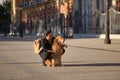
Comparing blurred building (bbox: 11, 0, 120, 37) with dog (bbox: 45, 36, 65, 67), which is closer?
dog (bbox: 45, 36, 65, 67)

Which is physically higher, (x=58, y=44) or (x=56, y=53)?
(x=58, y=44)

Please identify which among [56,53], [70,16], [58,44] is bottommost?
[70,16]

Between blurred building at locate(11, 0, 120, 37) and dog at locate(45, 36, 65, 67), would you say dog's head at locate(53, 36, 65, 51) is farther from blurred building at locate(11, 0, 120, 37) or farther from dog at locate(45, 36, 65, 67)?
blurred building at locate(11, 0, 120, 37)

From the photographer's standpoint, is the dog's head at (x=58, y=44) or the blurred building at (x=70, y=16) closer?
the dog's head at (x=58, y=44)

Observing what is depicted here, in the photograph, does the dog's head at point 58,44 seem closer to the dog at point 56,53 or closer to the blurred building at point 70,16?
the dog at point 56,53

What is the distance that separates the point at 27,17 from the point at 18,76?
88388 millimetres

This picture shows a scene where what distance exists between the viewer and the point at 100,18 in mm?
53594

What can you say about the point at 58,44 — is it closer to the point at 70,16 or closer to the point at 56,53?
the point at 56,53

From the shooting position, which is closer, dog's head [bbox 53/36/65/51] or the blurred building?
dog's head [bbox 53/36/65/51]

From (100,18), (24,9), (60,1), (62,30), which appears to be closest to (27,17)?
(24,9)

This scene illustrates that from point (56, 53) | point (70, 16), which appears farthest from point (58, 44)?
point (70, 16)

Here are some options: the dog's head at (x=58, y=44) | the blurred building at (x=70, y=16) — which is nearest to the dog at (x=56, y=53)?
the dog's head at (x=58, y=44)

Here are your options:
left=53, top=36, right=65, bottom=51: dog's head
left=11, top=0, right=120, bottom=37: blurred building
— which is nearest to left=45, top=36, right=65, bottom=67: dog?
left=53, top=36, right=65, bottom=51: dog's head

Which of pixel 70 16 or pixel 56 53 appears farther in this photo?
pixel 70 16
